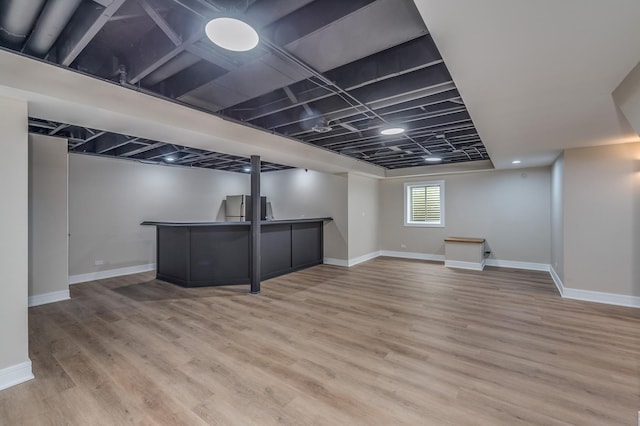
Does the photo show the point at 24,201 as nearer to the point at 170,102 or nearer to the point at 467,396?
the point at 170,102

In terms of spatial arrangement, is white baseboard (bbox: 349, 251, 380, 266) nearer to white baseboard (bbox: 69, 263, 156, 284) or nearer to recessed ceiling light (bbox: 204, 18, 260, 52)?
white baseboard (bbox: 69, 263, 156, 284)

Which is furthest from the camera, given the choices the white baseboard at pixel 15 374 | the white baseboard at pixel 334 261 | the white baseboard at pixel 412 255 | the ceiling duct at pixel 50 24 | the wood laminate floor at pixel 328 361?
the white baseboard at pixel 412 255

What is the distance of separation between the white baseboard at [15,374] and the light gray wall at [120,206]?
380 cm

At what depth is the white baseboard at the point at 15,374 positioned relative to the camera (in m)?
2.16

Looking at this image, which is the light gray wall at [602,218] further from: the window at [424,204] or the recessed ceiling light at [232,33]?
the recessed ceiling light at [232,33]

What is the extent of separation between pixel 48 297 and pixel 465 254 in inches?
315

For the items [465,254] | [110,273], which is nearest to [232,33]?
[110,273]

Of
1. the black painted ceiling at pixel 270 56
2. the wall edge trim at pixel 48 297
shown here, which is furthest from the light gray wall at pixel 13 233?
the wall edge trim at pixel 48 297

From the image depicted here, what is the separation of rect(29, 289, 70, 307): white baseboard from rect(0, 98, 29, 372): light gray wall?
2394mm

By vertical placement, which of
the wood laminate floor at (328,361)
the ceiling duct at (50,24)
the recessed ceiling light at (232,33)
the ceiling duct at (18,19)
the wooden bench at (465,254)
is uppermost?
the ceiling duct at (18,19)

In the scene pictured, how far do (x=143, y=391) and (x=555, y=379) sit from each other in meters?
3.32

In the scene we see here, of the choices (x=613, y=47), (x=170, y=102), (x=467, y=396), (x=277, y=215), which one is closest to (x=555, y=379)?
(x=467, y=396)

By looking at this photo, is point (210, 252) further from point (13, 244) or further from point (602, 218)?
point (602, 218)

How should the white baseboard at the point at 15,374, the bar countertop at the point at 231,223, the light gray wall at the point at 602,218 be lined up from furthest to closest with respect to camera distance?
the bar countertop at the point at 231,223 → the light gray wall at the point at 602,218 → the white baseboard at the point at 15,374
